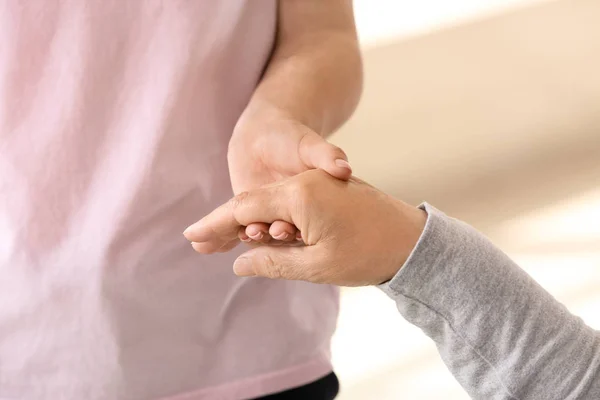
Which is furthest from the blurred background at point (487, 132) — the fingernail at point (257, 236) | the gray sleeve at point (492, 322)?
the fingernail at point (257, 236)

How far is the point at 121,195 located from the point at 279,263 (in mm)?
113

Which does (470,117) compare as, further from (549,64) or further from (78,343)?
(78,343)

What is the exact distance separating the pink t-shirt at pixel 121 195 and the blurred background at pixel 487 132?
1.96 feet

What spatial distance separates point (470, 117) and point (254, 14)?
0.87 metres

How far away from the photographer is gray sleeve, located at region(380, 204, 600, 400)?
0.47 meters

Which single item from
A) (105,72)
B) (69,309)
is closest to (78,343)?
Answer: (69,309)

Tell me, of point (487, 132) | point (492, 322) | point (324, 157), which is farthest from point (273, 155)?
point (487, 132)

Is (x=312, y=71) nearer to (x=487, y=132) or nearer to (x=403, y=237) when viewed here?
(x=403, y=237)

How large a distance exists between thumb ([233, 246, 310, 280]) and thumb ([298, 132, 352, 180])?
0.15 feet

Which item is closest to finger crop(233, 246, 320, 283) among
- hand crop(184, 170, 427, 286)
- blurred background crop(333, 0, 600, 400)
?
hand crop(184, 170, 427, 286)

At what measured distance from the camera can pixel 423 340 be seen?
107cm

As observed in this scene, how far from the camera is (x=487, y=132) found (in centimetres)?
131

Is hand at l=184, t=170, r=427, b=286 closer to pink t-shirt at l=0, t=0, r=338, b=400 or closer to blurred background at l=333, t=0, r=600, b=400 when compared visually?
pink t-shirt at l=0, t=0, r=338, b=400

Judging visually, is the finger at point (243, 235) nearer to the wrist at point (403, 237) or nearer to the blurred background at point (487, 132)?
the wrist at point (403, 237)
